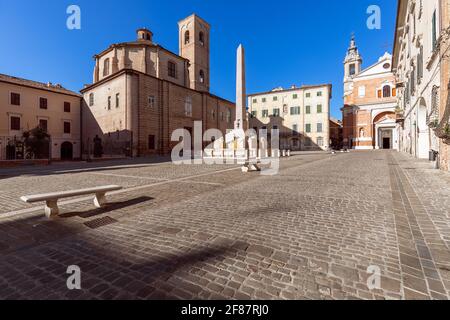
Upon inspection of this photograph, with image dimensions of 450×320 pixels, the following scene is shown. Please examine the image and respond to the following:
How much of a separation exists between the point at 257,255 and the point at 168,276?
106 centimetres

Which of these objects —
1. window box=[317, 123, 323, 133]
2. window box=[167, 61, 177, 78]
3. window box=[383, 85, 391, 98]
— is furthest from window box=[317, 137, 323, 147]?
window box=[167, 61, 177, 78]

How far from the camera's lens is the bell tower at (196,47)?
113ft

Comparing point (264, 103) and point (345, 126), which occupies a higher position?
point (264, 103)

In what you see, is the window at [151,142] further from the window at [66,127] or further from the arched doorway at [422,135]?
the arched doorway at [422,135]

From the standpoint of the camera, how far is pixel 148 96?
83.0ft

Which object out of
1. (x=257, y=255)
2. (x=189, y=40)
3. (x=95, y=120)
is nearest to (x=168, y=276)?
(x=257, y=255)

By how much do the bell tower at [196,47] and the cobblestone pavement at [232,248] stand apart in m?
33.4

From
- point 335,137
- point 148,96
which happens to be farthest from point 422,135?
point 335,137

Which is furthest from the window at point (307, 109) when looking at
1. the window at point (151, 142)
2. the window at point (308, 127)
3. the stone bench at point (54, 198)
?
the stone bench at point (54, 198)

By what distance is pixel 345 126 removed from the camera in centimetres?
4541

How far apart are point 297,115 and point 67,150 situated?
1619 inches

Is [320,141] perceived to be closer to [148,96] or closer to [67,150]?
[148,96]

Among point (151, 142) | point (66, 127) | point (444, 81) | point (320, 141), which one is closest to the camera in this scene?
point (444, 81)

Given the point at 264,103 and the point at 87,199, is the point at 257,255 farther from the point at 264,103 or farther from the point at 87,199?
the point at 264,103
